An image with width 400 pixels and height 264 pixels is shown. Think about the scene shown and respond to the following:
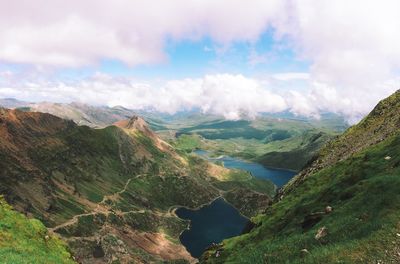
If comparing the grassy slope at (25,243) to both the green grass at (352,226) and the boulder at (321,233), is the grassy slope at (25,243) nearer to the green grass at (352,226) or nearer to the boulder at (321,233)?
the green grass at (352,226)

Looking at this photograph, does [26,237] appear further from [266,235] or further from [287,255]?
[266,235]

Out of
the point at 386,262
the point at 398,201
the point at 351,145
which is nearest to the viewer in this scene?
the point at 386,262

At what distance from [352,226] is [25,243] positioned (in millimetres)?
47438

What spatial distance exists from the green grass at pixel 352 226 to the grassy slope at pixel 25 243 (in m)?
30.8

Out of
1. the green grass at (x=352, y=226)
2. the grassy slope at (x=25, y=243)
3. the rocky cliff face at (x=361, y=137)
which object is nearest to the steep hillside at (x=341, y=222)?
the green grass at (x=352, y=226)

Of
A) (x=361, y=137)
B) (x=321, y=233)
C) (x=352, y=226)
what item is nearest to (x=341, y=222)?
(x=321, y=233)

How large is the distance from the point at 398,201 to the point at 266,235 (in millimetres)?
44209

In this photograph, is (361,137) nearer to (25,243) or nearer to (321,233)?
(321,233)

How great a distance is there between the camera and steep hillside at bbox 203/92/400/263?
1629 inches

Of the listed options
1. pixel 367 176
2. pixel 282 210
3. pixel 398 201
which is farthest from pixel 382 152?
pixel 398 201

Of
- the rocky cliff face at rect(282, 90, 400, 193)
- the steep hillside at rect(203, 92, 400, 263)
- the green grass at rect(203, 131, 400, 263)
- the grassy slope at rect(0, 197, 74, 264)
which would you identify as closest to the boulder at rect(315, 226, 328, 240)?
the steep hillside at rect(203, 92, 400, 263)

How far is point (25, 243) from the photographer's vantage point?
56219mm

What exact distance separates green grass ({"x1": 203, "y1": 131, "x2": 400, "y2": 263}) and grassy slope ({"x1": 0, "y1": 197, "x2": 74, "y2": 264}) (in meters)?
30.8

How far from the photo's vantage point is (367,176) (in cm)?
7819
